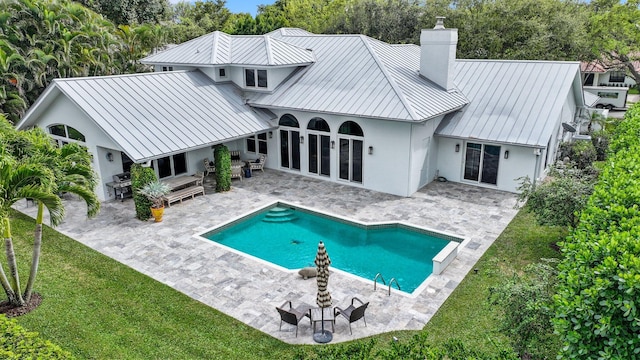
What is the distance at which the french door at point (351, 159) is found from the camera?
1930 centimetres

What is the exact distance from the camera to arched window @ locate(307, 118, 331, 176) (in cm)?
1994

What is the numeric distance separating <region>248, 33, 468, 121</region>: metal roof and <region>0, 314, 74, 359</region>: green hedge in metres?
13.3

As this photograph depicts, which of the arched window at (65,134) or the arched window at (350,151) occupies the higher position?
the arched window at (65,134)

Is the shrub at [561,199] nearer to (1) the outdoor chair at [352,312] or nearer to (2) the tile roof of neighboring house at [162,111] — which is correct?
(1) the outdoor chair at [352,312]

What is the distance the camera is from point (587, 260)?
19.3ft

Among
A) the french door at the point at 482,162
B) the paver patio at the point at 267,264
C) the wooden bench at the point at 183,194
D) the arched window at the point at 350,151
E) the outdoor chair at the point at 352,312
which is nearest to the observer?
the outdoor chair at the point at 352,312

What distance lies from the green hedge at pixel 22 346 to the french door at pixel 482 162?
55.0 ft

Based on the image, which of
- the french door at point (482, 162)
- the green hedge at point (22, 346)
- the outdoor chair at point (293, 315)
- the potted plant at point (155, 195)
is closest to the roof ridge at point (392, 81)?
the french door at point (482, 162)

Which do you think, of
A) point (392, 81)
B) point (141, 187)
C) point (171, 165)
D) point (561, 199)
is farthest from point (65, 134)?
point (561, 199)

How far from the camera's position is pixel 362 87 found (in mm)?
19281

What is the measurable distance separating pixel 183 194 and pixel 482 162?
41.0ft

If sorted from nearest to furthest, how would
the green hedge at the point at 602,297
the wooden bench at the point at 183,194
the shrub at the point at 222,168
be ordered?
the green hedge at the point at 602,297
the wooden bench at the point at 183,194
the shrub at the point at 222,168

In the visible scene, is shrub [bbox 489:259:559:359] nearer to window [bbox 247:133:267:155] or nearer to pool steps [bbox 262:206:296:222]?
pool steps [bbox 262:206:296:222]

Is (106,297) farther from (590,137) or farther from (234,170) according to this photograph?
(590,137)
